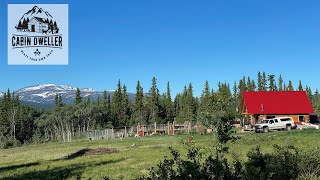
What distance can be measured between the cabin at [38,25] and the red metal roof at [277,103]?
154 ft

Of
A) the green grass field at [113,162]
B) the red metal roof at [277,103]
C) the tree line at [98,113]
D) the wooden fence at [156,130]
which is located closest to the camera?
the green grass field at [113,162]

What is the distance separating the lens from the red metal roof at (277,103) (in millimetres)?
66500

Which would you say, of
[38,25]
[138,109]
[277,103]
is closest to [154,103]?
[138,109]

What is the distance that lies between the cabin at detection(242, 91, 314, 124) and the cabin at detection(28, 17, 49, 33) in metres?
47.0

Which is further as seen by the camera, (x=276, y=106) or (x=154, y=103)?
(x=154, y=103)

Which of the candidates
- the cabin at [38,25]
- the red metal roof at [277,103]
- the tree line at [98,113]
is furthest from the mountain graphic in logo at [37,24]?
the tree line at [98,113]

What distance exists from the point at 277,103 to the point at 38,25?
51.2 m

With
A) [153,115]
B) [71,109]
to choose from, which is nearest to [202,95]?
[153,115]

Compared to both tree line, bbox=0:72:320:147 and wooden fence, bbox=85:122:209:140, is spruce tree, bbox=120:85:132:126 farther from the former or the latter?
wooden fence, bbox=85:122:209:140

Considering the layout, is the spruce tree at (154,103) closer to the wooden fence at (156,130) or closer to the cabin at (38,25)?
the wooden fence at (156,130)

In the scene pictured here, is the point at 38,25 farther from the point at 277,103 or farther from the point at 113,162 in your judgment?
the point at 277,103

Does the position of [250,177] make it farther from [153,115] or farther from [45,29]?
[153,115]

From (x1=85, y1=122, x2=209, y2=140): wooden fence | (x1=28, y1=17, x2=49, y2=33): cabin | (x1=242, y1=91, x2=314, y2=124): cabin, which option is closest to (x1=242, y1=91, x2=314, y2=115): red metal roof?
(x1=242, y1=91, x2=314, y2=124): cabin

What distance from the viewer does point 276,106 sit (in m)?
67.7
